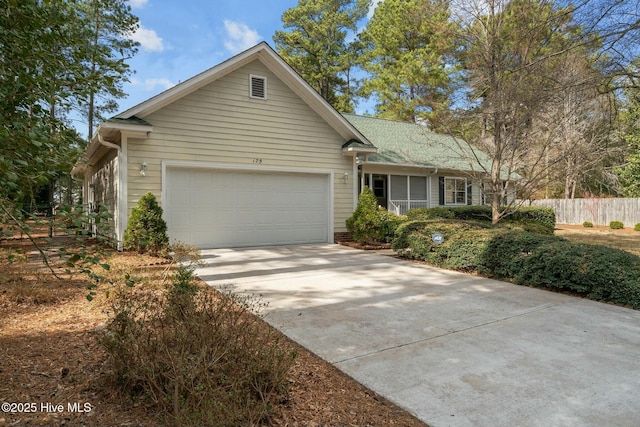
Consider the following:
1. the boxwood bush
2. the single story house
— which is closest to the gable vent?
the single story house

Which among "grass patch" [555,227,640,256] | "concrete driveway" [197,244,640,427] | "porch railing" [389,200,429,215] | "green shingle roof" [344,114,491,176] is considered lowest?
"concrete driveway" [197,244,640,427]

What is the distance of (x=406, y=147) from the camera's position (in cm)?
1641

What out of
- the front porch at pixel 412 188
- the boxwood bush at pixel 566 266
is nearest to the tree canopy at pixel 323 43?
the front porch at pixel 412 188

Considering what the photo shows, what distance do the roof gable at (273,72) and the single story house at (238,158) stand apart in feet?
0.10

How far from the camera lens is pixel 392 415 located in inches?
96.9

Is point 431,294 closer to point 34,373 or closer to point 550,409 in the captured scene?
Result: point 550,409

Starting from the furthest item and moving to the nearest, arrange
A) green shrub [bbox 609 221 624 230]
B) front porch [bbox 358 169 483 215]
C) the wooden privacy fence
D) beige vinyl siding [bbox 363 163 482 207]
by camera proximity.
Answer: the wooden privacy fence
green shrub [bbox 609 221 624 230]
front porch [bbox 358 169 483 215]
beige vinyl siding [bbox 363 163 482 207]

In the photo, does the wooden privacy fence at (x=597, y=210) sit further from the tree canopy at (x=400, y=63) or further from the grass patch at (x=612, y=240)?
the tree canopy at (x=400, y=63)

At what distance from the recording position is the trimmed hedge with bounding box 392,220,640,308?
5326 mm

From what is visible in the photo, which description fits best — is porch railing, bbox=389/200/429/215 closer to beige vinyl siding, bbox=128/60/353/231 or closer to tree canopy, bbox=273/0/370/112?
beige vinyl siding, bbox=128/60/353/231

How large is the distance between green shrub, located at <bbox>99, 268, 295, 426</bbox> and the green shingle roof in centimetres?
1203

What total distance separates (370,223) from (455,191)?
8.04m

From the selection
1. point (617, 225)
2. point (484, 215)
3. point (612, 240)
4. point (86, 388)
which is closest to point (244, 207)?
point (86, 388)

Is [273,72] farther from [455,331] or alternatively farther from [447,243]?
[455,331]
